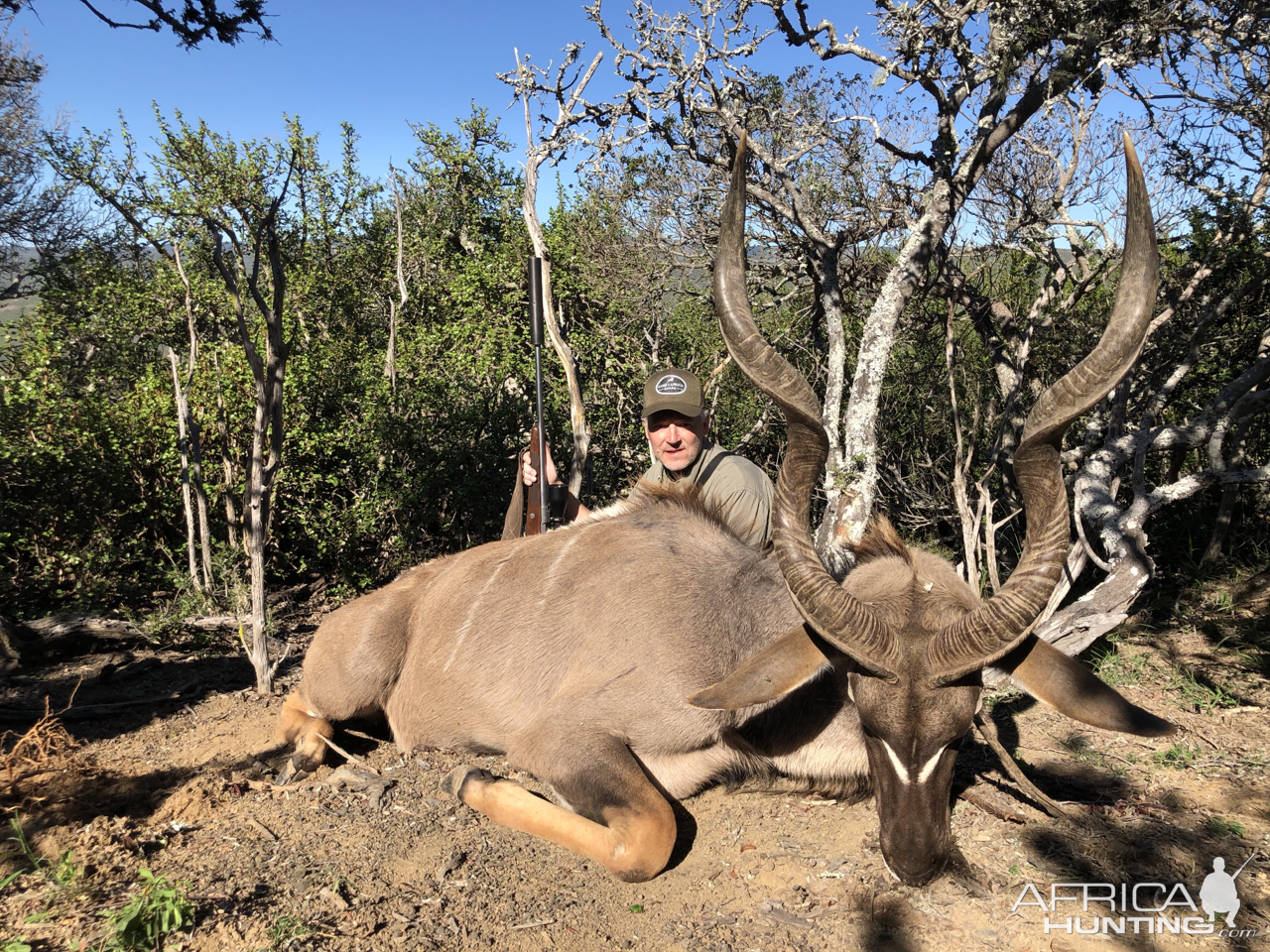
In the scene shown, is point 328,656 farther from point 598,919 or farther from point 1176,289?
point 1176,289

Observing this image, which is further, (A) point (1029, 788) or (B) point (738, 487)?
(B) point (738, 487)

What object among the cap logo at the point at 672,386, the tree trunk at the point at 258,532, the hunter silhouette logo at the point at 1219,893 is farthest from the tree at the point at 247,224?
the hunter silhouette logo at the point at 1219,893

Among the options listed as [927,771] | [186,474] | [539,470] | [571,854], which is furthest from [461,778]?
[186,474]

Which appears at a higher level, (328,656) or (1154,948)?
(328,656)

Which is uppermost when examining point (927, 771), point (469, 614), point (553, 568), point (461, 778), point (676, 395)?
point (676, 395)

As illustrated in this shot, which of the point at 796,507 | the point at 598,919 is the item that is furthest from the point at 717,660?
the point at 598,919

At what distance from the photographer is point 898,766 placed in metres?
2.87

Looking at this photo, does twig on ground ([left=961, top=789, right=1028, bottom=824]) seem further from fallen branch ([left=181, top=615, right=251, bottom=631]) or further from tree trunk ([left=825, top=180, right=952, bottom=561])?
fallen branch ([left=181, top=615, right=251, bottom=631])

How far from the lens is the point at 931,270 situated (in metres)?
7.26

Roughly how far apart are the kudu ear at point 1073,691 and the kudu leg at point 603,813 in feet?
4.84

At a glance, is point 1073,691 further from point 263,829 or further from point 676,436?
point 263,829

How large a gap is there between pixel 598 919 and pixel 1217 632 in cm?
475

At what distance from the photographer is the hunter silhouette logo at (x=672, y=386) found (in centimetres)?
504

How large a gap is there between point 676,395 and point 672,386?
0.07 m
